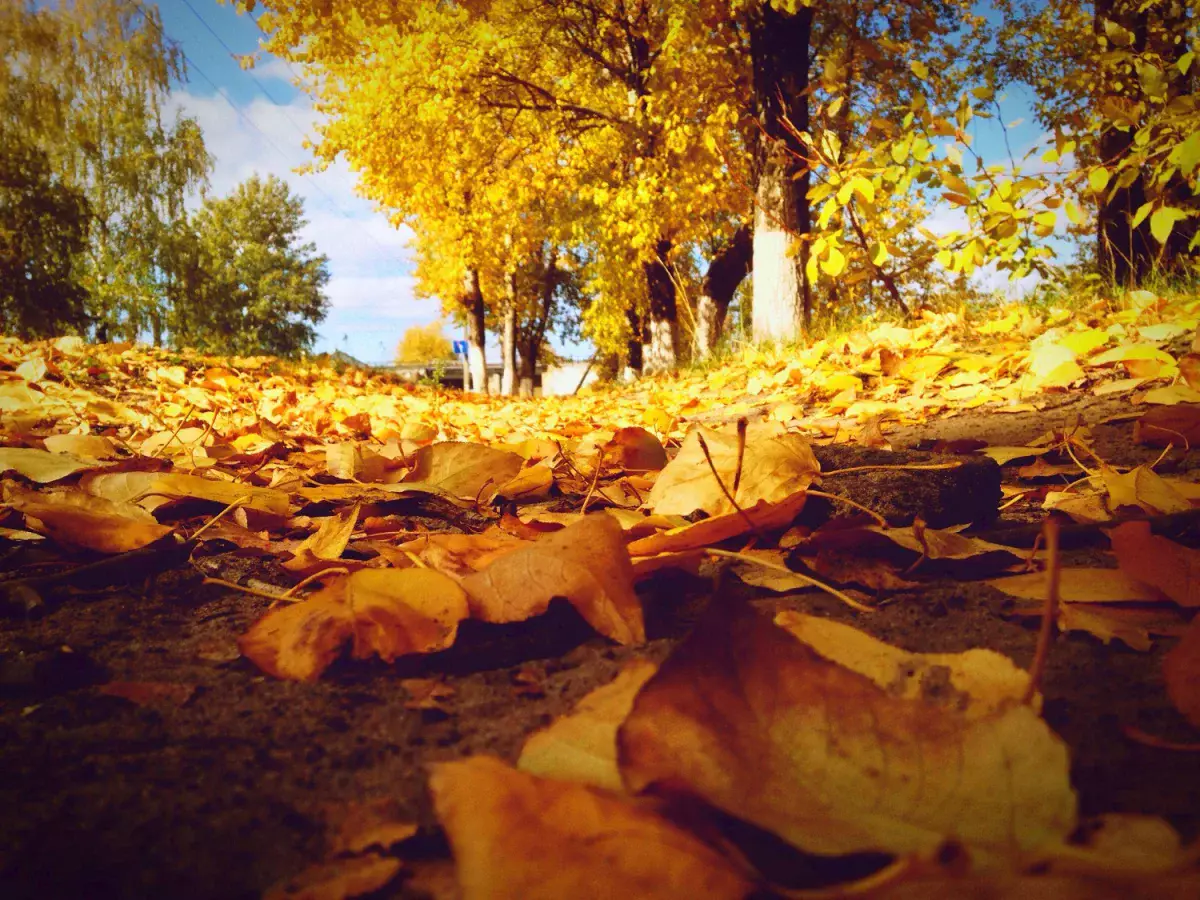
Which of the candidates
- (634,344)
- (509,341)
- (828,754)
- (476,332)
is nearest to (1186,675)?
(828,754)

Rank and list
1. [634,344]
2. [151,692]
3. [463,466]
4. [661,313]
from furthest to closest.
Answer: [634,344] < [661,313] < [463,466] < [151,692]

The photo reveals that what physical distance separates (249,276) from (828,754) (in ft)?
134

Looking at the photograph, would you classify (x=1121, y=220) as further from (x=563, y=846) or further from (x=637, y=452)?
(x=563, y=846)

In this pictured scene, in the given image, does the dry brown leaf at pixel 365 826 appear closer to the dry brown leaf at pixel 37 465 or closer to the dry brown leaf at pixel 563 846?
the dry brown leaf at pixel 563 846

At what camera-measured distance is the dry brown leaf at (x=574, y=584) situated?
0.70 m

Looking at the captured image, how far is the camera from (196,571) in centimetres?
105

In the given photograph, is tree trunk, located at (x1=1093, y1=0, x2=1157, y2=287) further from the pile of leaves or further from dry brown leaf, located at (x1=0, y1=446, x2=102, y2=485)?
dry brown leaf, located at (x1=0, y1=446, x2=102, y2=485)

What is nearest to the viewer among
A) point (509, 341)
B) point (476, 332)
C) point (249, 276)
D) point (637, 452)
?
point (637, 452)

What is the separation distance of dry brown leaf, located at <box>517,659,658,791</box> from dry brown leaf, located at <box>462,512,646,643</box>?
0.16 meters

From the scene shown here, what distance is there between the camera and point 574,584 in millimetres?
708

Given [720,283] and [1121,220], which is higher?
[720,283]

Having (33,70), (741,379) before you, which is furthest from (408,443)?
(33,70)

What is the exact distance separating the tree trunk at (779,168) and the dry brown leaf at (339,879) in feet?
18.2

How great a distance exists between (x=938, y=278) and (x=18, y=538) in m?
12.9
